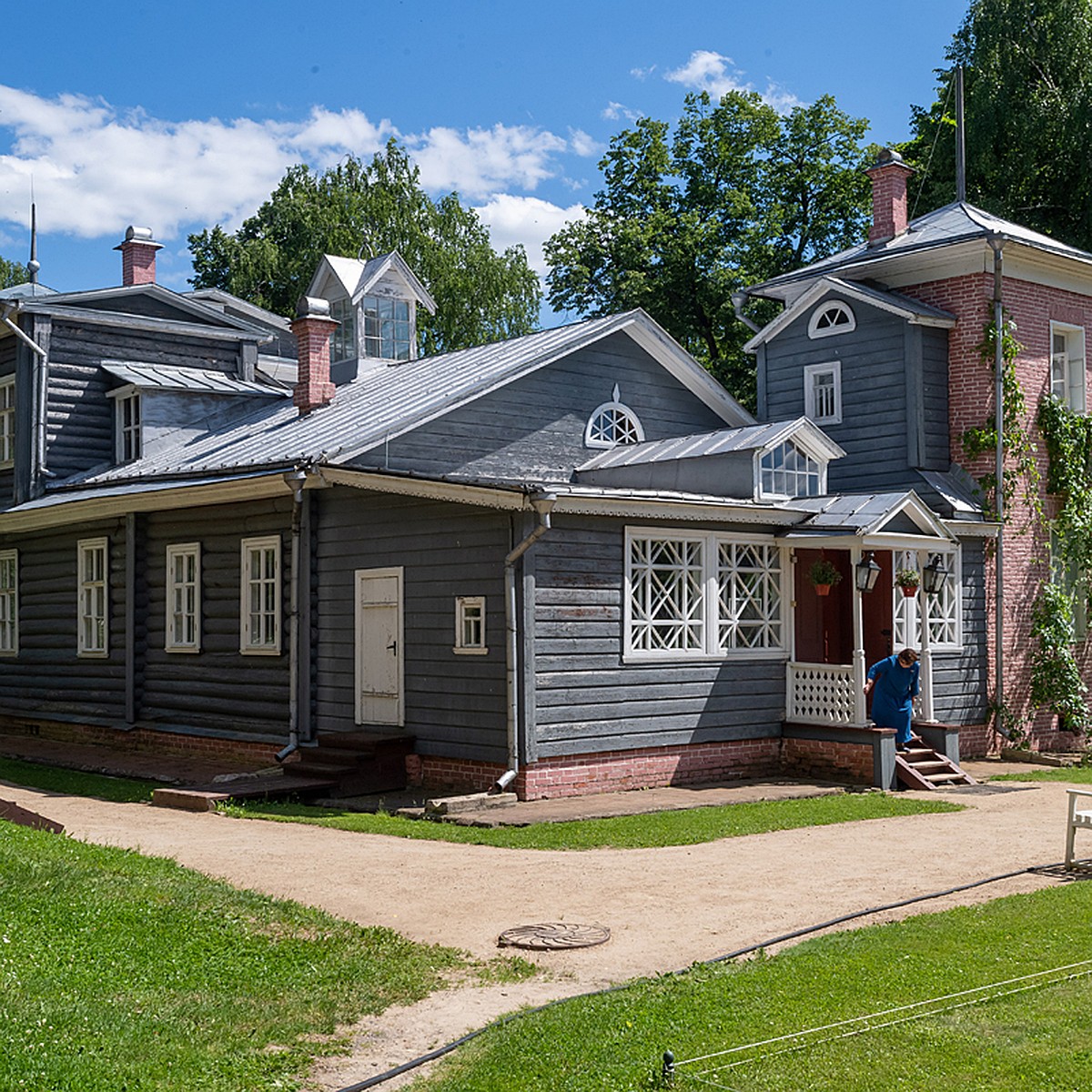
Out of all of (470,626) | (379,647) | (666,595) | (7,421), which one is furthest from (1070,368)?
(7,421)

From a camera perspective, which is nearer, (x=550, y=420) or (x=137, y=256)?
(x=550, y=420)

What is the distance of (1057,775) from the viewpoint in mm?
17734

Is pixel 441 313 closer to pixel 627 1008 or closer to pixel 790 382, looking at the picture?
pixel 790 382

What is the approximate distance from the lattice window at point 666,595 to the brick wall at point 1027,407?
5.84 meters

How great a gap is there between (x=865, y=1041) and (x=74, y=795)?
37.5 ft

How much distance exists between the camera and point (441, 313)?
44.3 metres

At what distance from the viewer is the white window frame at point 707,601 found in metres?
15.3

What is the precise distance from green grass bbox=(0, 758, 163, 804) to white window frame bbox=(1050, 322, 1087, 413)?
14236 mm

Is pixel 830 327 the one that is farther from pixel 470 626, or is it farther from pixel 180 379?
pixel 180 379

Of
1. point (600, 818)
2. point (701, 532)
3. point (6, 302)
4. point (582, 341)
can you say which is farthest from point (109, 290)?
point (600, 818)

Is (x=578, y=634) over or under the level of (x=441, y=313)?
under

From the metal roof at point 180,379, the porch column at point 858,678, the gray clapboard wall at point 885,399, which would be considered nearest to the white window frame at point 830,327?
the gray clapboard wall at point 885,399

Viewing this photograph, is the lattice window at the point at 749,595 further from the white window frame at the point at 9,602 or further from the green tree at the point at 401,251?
the green tree at the point at 401,251

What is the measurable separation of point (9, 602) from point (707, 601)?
42.8 ft
